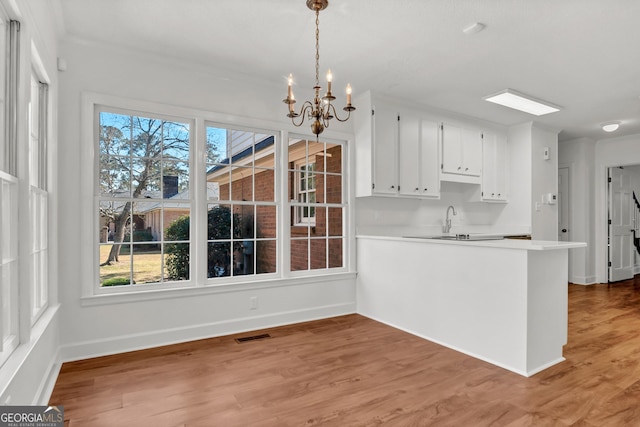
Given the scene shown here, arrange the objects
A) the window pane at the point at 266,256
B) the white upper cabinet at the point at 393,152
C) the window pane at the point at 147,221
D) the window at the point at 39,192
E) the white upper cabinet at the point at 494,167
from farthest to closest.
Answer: the white upper cabinet at the point at 494,167
the white upper cabinet at the point at 393,152
the window pane at the point at 266,256
the window pane at the point at 147,221
the window at the point at 39,192

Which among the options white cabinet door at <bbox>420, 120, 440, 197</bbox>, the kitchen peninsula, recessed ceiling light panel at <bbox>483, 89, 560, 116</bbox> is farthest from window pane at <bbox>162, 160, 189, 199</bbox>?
recessed ceiling light panel at <bbox>483, 89, 560, 116</bbox>

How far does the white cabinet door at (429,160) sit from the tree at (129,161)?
291cm

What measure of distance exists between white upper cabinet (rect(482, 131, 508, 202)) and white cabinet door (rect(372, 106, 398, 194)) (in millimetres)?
1746

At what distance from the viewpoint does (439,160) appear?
4.87m

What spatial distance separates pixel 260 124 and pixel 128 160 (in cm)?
130

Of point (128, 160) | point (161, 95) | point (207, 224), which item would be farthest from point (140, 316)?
point (161, 95)

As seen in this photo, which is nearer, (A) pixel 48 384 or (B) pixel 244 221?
(A) pixel 48 384

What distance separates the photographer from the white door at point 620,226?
656 centimetres

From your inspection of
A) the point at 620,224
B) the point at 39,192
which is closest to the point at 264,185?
the point at 39,192

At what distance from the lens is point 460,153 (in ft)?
16.7

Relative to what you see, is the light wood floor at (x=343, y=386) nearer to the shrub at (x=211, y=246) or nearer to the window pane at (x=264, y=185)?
the shrub at (x=211, y=246)

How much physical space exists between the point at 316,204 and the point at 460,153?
2262 millimetres

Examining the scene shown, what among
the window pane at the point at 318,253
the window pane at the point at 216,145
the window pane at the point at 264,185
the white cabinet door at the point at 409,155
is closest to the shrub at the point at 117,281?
the window pane at the point at 216,145

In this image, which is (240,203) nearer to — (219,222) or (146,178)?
(219,222)
